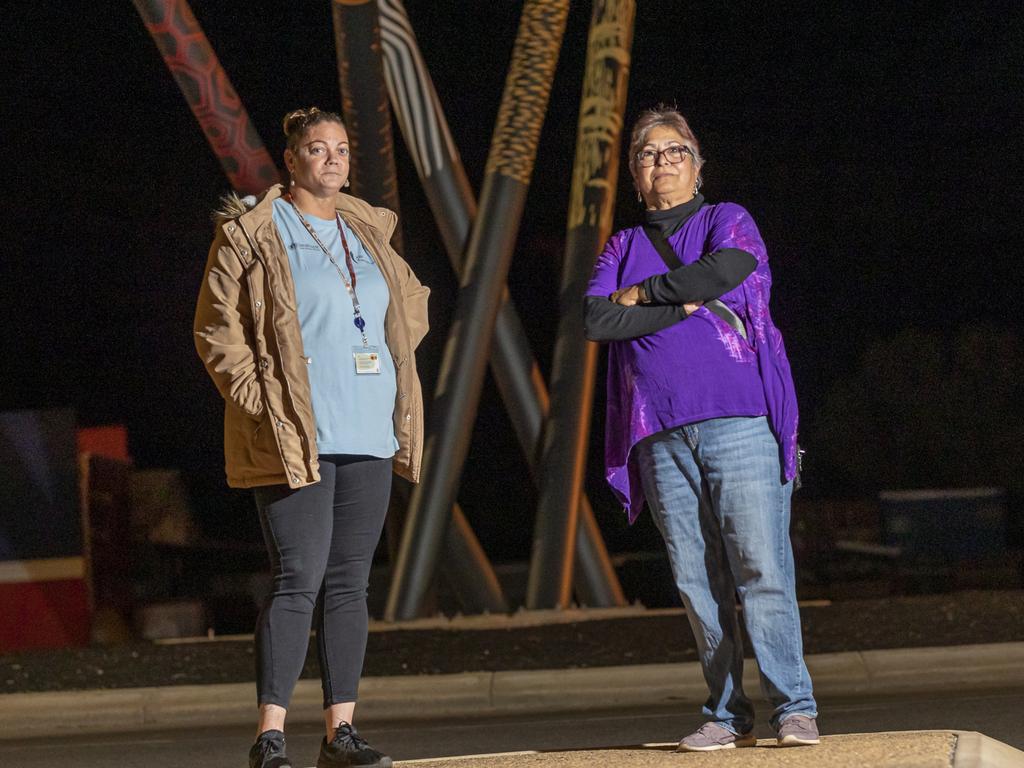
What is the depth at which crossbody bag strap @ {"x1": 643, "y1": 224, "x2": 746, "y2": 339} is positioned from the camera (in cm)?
418

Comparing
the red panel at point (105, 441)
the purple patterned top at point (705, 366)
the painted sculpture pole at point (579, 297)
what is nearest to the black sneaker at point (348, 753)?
the purple patterned top at point (705, 366)

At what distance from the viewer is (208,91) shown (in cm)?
1138

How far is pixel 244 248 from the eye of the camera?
4031mm

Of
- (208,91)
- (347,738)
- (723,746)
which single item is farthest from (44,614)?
(723,746)

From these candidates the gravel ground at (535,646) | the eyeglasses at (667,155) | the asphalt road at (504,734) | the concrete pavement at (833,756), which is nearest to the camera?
the concrete pavement at (833,756)

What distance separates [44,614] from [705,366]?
9.14 m

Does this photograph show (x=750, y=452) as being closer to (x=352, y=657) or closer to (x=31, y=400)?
(x=352, y=657)

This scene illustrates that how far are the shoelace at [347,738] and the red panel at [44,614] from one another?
8.43 meters

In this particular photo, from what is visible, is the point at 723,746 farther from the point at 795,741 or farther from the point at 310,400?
the point at 310,400

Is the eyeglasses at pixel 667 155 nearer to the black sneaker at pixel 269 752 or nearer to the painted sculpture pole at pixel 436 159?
the black sneaker at pixel 269 752

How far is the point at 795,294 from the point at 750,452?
27.3 m

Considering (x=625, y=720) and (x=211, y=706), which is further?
(x=211, y=706)

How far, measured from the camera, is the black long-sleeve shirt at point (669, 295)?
409 cm

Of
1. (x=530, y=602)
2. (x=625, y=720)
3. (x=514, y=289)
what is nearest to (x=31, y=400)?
(x=514, y=289)
